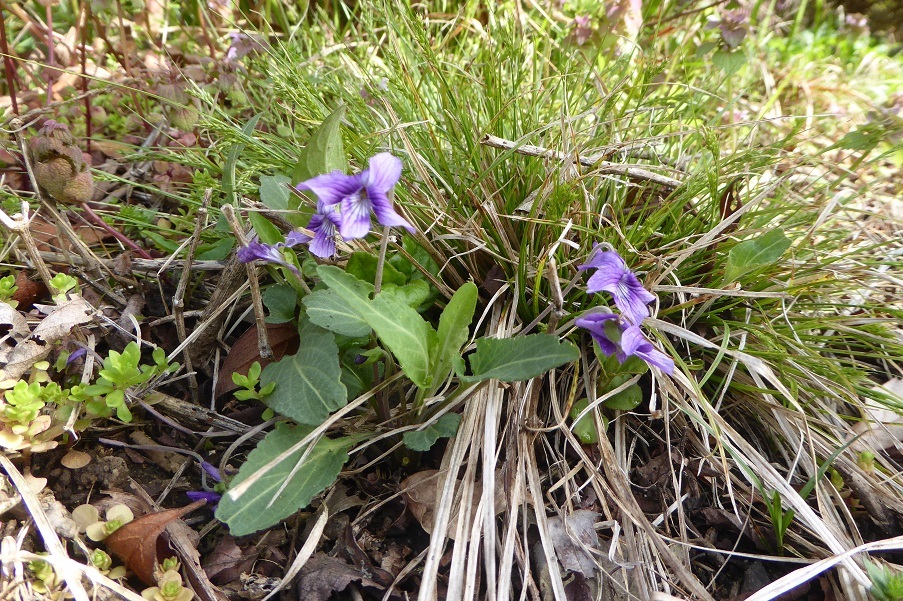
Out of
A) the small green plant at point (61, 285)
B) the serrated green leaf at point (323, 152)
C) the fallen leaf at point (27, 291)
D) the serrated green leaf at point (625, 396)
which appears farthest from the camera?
the fallen leaf at point (27, 291)

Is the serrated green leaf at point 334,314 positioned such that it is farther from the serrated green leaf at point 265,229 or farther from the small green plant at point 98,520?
the small green plant at point 98,520

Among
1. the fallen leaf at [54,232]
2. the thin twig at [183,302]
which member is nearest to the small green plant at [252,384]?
the thin twig at [183,302]

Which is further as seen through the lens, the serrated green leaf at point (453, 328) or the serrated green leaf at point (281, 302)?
the serrated green leaf at point (281, 302)

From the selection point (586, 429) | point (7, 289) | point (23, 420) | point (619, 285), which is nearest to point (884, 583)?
point (586, 429)

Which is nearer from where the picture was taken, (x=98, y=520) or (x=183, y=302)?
(x=98, y=520)

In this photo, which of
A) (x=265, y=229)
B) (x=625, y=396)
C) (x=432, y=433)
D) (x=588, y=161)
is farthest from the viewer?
(x=588, y=161)

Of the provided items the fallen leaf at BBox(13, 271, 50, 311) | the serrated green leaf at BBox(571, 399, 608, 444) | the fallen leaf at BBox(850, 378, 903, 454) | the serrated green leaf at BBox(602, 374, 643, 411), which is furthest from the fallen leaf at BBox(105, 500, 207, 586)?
the fallen leaf at BBox(850, 378, 903, 454)

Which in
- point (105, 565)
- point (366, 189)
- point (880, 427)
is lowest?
point (880, 427)

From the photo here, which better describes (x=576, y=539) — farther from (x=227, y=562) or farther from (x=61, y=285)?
(x=61, y=285)
